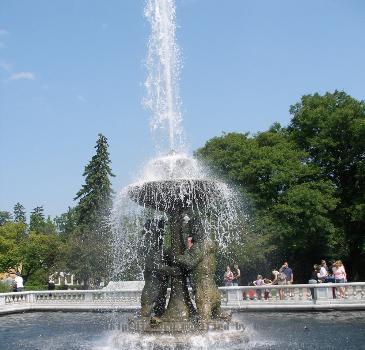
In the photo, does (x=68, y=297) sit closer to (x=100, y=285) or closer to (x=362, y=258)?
(x=100, y=285)

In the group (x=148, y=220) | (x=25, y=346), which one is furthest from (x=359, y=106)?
(x=25, y=346)

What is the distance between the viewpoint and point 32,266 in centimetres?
5528

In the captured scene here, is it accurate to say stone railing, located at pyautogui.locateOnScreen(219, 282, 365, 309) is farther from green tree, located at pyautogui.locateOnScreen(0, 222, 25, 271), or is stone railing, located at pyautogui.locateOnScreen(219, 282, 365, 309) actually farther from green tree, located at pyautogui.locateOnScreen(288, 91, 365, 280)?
green tree, located at pyautogui.locateOnScreen(0, 222, 25, 271)

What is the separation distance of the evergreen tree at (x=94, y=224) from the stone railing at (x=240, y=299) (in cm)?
1576

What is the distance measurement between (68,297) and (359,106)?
88.7 ft

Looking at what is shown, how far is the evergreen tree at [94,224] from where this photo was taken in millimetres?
43719

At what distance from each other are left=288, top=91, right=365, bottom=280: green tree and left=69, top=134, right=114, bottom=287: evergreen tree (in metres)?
16.2

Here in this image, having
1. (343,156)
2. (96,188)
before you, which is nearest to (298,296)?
(343,156)

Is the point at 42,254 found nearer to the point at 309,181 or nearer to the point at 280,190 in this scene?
the point at 280,190

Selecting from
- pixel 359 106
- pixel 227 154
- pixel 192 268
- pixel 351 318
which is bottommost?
pixel 351 318

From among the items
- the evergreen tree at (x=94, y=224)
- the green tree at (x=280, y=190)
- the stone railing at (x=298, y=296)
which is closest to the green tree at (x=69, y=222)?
the evergreen tree at (x=94, y=224)

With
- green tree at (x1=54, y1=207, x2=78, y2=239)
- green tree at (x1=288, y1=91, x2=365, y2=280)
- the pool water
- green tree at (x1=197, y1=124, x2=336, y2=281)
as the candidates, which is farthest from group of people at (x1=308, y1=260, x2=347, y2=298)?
green tree at (x1=54, y1=207, x2=78, y2=239)

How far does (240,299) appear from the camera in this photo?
23.5 m

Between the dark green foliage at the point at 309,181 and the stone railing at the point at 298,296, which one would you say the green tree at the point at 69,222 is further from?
the stone railing at the point at 298,296
